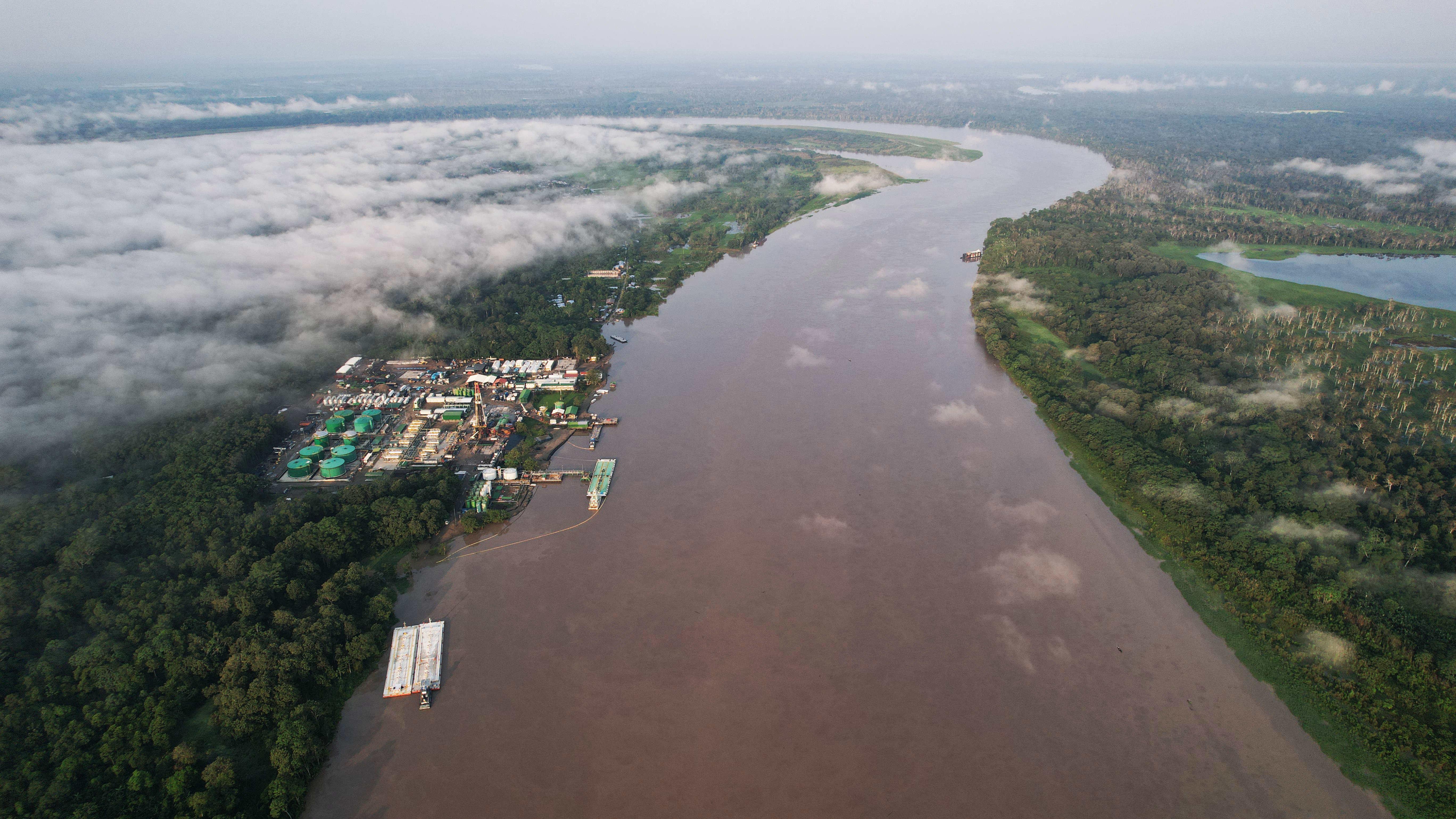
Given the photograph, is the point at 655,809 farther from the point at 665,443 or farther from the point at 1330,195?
the point at 1330,195

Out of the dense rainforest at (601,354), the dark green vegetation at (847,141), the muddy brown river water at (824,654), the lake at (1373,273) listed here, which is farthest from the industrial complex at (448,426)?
the dark green vegetation at (847,141)

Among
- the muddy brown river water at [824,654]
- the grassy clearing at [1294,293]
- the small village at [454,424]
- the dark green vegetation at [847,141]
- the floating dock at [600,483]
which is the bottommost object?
the muddy brown river water at [824,654]

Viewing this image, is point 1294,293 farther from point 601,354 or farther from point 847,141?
point 847,141

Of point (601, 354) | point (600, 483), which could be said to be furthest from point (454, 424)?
point (601, 354)

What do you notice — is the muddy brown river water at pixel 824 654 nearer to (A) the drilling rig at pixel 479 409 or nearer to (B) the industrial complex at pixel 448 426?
(B) the industrial complex at pixel 448 426

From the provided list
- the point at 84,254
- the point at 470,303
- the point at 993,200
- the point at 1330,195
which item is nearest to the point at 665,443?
the point at 470,303

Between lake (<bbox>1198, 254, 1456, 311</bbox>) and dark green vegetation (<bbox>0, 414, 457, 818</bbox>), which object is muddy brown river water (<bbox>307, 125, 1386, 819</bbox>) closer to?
dark green vegetation (<bbox>0, 414, 457, 818</bbox>)
